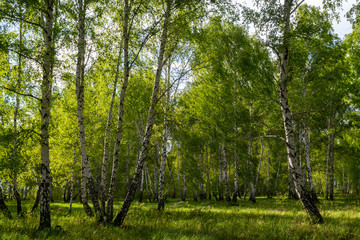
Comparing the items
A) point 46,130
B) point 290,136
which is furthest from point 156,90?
point 290,136

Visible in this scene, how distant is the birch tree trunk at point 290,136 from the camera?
829 cm

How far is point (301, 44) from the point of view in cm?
1064

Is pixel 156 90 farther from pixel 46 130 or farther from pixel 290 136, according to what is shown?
pixel 290 136

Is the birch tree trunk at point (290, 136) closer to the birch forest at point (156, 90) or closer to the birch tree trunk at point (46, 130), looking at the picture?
the birch forest at point (156, 90)

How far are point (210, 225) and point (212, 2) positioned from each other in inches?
331

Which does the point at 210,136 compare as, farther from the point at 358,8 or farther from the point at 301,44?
the point at 358,8

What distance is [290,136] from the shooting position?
8.76 m

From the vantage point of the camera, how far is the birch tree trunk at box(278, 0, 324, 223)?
8289 mm

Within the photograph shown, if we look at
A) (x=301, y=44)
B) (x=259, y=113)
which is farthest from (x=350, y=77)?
(x=301, y=44)

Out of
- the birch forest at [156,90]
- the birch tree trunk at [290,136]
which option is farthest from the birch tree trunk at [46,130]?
the birch tree trunk at [290,136]

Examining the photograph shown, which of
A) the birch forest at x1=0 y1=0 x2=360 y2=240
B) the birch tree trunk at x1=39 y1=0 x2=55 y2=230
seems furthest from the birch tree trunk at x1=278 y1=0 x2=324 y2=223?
the birch tree trunk at x1=39 y1=0 x2=55 y2=230

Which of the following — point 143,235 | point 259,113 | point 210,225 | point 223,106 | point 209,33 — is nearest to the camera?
point 143,235

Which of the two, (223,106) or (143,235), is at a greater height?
(223,106)

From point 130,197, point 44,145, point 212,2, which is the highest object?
point 212,2
